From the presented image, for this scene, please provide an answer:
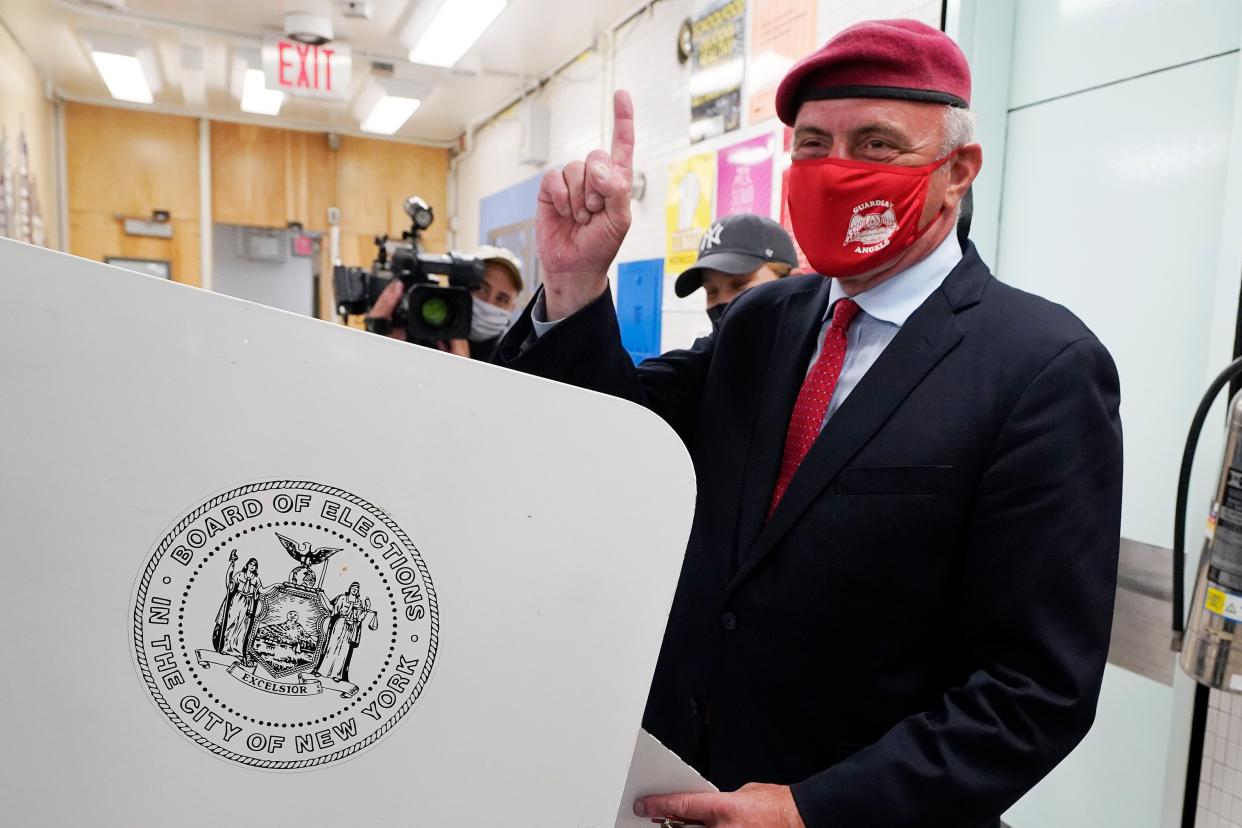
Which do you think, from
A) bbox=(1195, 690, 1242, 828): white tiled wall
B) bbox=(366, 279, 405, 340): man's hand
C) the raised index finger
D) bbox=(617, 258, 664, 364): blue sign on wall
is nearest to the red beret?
the raised index finger

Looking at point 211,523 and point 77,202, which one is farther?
point 77,202

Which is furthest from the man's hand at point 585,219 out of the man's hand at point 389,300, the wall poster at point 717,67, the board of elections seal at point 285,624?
the wall poster at point 717,67

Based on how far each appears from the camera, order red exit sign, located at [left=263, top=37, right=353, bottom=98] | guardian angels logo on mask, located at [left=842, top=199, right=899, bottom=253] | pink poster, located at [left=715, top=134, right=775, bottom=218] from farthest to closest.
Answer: red exit sign, located at [left=263, top=37, right=353, bottom=98], pink poster, located at [left=715, top=134, right=775, bottom=218], guardian angels logo on mask, located at [left=842, top=199, right=899, bottom=253]

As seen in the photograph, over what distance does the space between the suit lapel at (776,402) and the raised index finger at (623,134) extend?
0.34 meters

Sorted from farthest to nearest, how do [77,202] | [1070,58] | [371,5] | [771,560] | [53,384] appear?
[77,202] < [371,5] < [1070,58] < [771,560] < [53,384]

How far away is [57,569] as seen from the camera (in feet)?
2.01

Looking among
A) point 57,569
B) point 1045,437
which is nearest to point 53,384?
point 57,569

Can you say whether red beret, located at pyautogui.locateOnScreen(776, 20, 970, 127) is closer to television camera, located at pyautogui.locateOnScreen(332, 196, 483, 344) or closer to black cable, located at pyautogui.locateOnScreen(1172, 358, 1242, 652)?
black cable, located at pyautogui.locateOnScreen(1172, 358, 1242, 652)

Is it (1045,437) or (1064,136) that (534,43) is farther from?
(1045,437)

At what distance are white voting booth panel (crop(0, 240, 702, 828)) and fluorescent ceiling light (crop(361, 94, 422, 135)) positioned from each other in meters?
6.88

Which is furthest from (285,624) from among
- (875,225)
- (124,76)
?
(124,76)

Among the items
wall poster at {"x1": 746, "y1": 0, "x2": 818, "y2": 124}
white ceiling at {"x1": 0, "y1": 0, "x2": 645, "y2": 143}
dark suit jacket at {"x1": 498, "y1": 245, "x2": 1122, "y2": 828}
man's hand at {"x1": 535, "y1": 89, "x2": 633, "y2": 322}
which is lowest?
dark suit jacket at {"x1": 498, "y1": 245, "x2": 1122, "y2": 828}

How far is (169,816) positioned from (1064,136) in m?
2.78

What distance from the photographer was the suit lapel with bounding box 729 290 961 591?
0.97 metres
